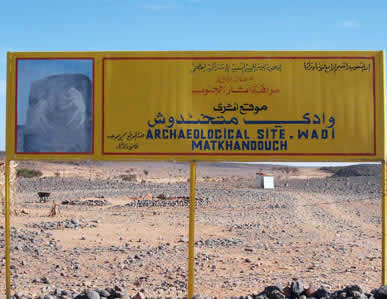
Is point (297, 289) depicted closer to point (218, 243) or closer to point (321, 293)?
point (321, 293)

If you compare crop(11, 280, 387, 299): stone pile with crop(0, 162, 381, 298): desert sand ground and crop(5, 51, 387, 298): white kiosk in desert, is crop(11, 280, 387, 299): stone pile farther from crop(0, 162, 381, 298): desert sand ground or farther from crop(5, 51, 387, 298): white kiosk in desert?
crop(5, 51, 387, 298): white kiosk in desert

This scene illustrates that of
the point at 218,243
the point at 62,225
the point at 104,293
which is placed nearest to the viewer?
the point at 104,293

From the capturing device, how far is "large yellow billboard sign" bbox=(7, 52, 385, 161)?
6.57 metres

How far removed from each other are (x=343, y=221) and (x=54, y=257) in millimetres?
10517

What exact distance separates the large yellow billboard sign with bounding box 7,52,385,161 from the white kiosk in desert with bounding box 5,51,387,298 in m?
0.01

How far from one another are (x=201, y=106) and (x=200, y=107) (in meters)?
0.02

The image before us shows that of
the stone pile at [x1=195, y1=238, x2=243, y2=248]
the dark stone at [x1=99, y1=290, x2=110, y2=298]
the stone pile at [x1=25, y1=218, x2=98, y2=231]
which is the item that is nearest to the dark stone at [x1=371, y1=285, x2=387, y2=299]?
the dark stone at [x1=99, y1=290, x2=110, y2=298]

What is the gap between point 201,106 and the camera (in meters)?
6.68

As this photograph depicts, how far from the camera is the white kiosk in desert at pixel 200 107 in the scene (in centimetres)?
657

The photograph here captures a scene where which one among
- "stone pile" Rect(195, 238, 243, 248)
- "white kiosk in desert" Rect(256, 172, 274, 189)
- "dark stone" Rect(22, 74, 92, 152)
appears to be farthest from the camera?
"white kiosk in desert" Rect(256, 172, 274, 189)

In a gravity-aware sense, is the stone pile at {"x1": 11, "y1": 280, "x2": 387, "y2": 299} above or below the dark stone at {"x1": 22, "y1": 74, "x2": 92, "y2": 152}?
below

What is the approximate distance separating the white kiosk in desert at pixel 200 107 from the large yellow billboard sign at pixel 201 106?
0.01 m

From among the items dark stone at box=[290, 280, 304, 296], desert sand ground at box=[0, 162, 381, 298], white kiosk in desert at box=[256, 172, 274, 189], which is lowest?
desert sand ground at box=[0, 162, 381, 298]

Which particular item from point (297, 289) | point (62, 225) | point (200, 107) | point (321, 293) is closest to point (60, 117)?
point (200, 107)
